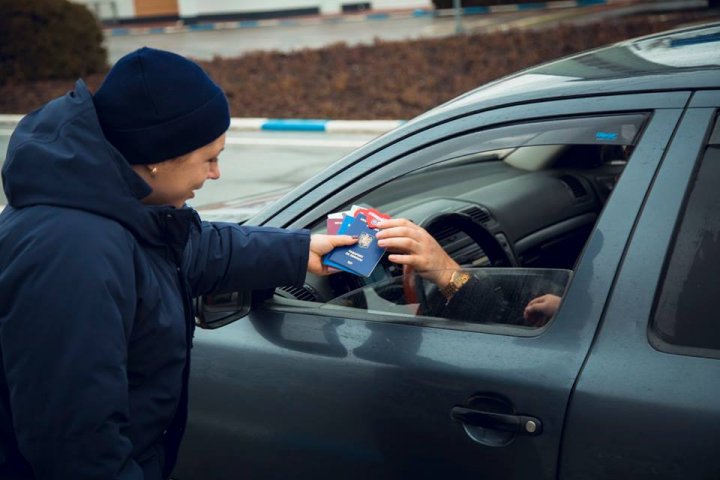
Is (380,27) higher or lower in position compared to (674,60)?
lower

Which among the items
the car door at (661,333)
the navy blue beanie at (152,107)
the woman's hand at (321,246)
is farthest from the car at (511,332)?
the navy blue beanie at (152,107)

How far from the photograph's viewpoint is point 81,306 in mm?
1641

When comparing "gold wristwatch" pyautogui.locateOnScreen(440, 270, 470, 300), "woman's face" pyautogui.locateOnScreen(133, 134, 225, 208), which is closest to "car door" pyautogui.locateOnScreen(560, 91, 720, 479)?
"gold wristwatch" pyautogui.locateOnScreen(440, 270, 470, 300)

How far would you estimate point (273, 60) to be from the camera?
672 inches

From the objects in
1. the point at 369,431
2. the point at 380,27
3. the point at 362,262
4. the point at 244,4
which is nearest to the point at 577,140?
the point at 362,262

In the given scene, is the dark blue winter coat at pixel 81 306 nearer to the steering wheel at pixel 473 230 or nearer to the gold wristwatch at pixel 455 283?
the gold wristwatch at pixel 455 283

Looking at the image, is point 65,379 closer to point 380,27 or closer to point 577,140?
point 577,140

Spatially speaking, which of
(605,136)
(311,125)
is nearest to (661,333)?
(605,136)

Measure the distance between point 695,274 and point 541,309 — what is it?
36 centimetres

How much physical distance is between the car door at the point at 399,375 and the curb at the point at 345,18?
27.6m

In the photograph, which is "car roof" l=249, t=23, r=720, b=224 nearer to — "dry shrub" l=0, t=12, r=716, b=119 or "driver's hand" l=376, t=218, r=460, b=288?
"driver's hand" l=376, t=218, r=460, b=288

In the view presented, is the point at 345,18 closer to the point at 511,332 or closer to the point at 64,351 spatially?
the point at 511,332

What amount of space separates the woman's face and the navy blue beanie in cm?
3

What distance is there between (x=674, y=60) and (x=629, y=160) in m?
0.35
